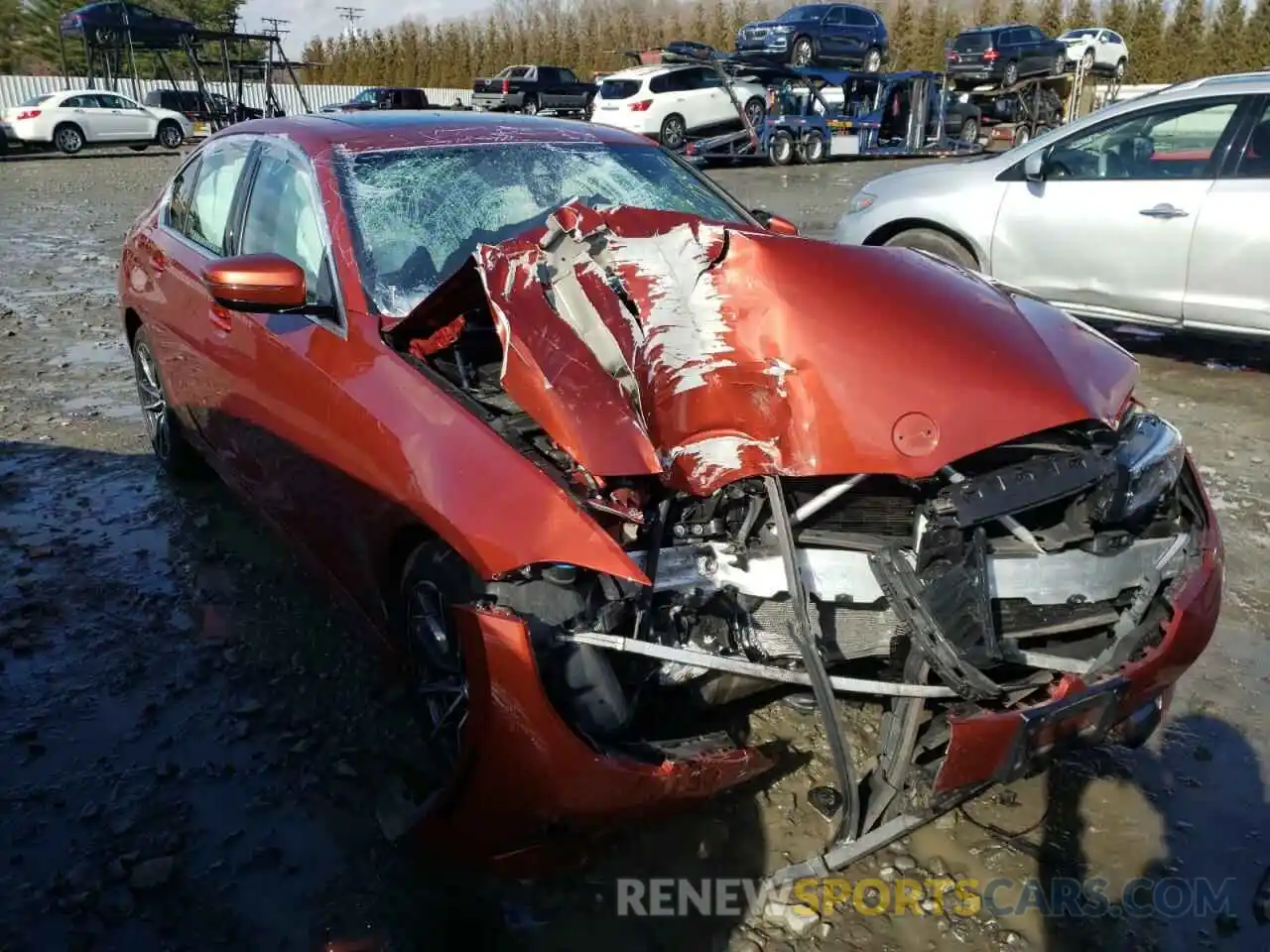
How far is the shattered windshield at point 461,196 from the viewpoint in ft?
9.37

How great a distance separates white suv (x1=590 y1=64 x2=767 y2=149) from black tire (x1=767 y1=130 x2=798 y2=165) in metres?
0.59

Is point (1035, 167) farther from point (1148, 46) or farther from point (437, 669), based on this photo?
point (1148, 46)

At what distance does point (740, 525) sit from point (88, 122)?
25.6 metres

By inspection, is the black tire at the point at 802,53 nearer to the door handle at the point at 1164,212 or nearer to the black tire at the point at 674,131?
the black tire at the point at 674,131

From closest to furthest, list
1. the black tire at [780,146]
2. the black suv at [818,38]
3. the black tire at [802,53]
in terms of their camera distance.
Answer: the black tire at [780,146], the black suv at [818,38], the black tire at [802,53]

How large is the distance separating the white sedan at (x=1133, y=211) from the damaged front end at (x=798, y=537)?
3.48 meters

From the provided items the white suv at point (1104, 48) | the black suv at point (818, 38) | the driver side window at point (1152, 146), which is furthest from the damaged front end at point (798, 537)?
the white suv at point (1104, 48)

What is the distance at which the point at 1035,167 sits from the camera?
19.5ft

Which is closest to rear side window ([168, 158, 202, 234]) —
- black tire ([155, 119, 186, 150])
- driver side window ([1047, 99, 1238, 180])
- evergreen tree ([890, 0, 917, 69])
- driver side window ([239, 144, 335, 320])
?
driver side window ([239, 144, 335, 320])

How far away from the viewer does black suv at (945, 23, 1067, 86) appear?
2052 centimetres

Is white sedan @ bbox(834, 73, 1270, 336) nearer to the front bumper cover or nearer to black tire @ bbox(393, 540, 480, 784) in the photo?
the front bumper cover

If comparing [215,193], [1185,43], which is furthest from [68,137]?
[1185,43]

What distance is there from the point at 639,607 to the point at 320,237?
63.7 inches

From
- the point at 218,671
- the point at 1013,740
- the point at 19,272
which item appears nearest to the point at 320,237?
the point at 218,671
